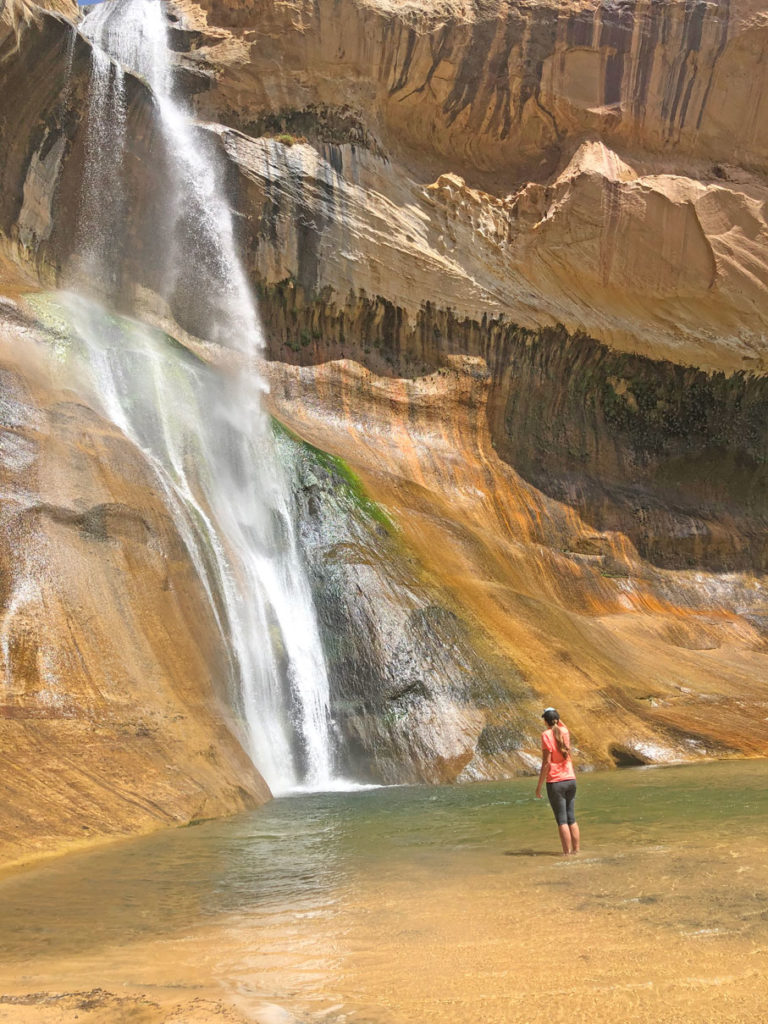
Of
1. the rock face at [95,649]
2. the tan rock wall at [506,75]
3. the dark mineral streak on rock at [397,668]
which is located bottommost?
the dark mineral streak on rock at [397,668]

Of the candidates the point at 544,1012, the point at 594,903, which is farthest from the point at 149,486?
the point at 544,1012

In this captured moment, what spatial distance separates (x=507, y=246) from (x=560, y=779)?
20.1 meters

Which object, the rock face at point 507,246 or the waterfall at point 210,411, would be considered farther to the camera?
the rock face at point 507,246

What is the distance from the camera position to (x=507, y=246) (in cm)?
2433

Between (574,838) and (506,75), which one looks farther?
(506,75)

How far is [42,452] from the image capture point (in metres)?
11.5

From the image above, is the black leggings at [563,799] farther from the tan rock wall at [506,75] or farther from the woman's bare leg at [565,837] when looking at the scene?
the tan rock wall at [506,75]

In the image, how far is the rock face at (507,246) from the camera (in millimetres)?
20891

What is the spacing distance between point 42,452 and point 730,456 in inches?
793

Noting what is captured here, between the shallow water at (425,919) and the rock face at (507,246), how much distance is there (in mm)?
11325

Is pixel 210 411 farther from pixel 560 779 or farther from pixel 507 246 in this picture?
pixel 507 246

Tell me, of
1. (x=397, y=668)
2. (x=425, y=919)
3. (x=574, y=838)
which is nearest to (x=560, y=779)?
(x=574, y=838)

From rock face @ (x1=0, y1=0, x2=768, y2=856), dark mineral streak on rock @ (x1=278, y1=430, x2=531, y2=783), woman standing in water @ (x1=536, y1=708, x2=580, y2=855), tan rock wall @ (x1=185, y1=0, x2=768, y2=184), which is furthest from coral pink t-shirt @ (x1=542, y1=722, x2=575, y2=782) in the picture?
tan rock wall @ (x1=185, y1=0, x2=768, y2=184)

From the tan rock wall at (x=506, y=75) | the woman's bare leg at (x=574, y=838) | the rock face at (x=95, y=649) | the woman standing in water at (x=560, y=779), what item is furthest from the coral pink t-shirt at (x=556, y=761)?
the tan rock wall at (x=506, y=75)
